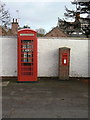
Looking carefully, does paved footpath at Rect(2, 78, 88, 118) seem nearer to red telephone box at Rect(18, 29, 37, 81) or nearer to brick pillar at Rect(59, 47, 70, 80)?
red telephone box at Rect(18, 29, 37, 81)

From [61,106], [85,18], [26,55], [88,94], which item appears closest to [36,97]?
[61,106]

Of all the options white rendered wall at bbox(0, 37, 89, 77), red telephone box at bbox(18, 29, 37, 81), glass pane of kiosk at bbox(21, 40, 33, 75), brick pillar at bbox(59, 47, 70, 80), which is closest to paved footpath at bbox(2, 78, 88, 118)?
red telephone box at bbox(18, 29, 37, 81)

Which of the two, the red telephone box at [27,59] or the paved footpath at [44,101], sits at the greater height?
the red telephone box at [27,59]

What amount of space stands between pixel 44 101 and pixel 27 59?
2984mm

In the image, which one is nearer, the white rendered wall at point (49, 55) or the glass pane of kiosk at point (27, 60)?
the glass pane of kiosk at point (27, 60)

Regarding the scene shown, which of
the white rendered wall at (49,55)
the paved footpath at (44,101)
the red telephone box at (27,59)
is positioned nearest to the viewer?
the paved footpath at (44,101)

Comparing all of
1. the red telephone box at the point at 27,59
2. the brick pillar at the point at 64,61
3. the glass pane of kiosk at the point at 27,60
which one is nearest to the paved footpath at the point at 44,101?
the red telephone box at the point at 27,59

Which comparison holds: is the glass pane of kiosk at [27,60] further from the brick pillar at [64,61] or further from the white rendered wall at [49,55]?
the brick pillar at [64,61]

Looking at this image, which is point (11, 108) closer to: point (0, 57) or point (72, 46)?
point (0, 57)

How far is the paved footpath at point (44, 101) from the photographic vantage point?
4257mm

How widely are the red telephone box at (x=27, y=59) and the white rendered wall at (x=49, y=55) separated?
1.00 m

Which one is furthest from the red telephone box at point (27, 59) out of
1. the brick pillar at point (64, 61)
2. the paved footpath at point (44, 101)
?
the brick pillar at point (64, 61)

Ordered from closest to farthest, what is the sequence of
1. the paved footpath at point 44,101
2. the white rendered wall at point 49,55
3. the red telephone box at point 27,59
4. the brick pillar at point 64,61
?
the paved footpath at point 44,101, the red telephone box at point 27,59, the brick pillar at point 64,61, the white rendered wall at point 49,55

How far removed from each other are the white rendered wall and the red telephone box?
1.00 m
